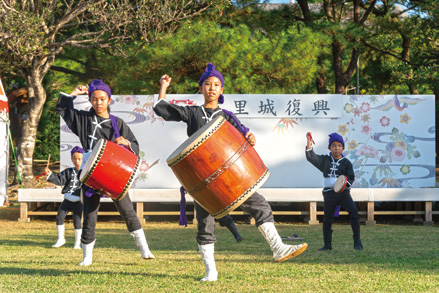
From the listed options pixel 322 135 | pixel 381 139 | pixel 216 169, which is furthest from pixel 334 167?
pixel 381 139

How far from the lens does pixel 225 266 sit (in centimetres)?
495

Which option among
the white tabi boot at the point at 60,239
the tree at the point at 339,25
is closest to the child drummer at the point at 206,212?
the white tabi boot at the point at 60,239

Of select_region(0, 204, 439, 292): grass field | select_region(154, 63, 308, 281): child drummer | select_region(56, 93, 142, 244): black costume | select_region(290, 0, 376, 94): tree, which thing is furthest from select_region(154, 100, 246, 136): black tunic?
select_region(290, 0, 376, 94): tree

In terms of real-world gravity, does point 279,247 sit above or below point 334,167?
below

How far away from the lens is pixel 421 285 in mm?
4000

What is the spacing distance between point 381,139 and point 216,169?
715 centimetres

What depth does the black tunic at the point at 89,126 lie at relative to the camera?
4.96 meters

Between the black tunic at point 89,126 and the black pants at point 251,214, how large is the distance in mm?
989

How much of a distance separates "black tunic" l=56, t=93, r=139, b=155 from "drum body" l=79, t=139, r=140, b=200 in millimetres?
302

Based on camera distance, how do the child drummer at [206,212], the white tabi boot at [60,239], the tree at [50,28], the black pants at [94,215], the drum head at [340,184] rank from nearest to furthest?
the child drummer at [206,212]
the black pants at [94,215]
the drum head at [340,184]
the white tabi boot at [60,239]
the tree at [50,28]

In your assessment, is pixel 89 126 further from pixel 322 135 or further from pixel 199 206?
pixel 322 135

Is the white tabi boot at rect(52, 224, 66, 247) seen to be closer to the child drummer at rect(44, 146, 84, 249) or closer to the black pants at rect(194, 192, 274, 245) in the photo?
the child drummer at rect(44, 146, 84, 249)

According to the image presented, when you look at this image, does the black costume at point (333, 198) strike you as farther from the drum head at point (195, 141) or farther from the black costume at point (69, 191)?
the black costume at point (69, 191)

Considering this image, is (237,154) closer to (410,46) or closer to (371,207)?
(371,207)
